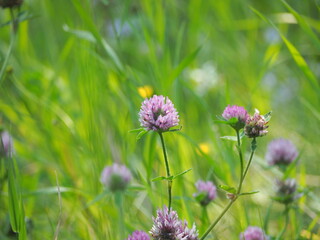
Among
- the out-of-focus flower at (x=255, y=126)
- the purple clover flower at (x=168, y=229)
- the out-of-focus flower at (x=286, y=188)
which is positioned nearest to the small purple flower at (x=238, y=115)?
the out-of-focus flower at (x=255, y=126)

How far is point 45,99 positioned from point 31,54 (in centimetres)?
47

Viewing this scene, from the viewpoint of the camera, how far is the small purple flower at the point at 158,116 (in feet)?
2.39

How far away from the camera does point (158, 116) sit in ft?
2.42

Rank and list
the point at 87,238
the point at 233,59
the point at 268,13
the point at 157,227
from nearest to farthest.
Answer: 1. the point at 157,227
2. the point at 87,238
3. the point at 233,59
4. the point at 268,13

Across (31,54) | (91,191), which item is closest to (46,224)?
(91,191)

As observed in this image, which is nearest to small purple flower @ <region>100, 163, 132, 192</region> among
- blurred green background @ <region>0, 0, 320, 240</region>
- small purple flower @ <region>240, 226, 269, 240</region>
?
blurred green background @ <region>0, 0, 320, 240</region>

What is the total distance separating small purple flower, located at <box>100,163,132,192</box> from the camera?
1.04 meters

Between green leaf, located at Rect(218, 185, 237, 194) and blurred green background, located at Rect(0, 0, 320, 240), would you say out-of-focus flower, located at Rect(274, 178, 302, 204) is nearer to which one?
blurred green background, located at Rect(0, 0, 320, 240)

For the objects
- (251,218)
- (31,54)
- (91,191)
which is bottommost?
(251,218)

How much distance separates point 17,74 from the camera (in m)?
1.76

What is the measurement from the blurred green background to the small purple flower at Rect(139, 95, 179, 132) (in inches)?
9.7

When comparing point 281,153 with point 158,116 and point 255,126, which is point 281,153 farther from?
point 158,116

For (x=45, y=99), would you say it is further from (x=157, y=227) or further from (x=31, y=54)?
(x=157, y=227)

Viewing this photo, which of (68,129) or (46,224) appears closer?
(46,224)
